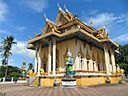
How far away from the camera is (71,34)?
14711 mm

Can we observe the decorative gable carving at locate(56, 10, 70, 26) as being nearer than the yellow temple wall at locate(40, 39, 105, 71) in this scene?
No

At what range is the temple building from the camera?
14.3 metres

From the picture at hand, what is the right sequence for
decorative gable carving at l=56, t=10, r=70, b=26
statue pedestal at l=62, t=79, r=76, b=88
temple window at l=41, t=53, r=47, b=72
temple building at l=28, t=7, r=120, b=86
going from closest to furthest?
statue pedestal at l=62, t=79, r=76, b=88, temple building at l=28, t=7, r=120, b=86, decorative gable carving at l=56, t=10, r=70, b=26, temple window at l=41, t=53, r=47, b=72

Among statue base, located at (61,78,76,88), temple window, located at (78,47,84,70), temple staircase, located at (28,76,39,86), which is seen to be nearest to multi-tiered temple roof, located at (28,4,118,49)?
temple window, located at (78,47,84,70)

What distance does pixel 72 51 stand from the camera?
15281 mm

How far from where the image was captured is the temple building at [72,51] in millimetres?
14321

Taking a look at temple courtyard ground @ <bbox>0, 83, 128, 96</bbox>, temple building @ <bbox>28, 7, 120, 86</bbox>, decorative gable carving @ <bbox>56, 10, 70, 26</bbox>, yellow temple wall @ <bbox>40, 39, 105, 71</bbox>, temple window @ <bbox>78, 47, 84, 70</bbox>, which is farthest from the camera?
decorative gable carving @ <bbox>56, 10, 70, 26</bbox>

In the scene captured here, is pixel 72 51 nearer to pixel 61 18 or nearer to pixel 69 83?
pixel 69 83

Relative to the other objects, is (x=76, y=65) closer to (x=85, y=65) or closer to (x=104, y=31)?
(x=85, y=65)

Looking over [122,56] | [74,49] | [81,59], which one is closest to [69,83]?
[74,49]

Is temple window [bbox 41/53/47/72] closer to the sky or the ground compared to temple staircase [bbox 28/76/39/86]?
closer to the sky

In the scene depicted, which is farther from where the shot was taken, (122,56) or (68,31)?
(122,56)

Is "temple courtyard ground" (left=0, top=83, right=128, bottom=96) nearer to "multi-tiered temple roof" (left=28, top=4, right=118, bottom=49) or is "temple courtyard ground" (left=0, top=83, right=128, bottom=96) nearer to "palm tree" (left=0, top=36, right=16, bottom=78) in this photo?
"multi-tiered temple roof" (left=28, top=4, right=118, bottom=49)

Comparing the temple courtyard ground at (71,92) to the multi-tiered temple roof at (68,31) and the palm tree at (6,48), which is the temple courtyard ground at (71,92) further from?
the palm tree at (6,48)
